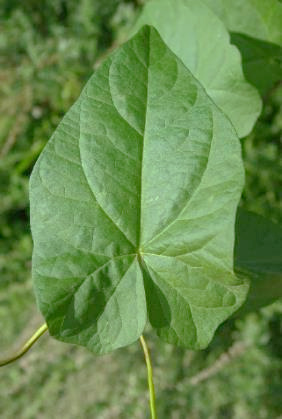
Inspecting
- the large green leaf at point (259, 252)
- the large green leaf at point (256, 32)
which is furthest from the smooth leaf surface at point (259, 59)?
the large green leaf at point (259, 252)

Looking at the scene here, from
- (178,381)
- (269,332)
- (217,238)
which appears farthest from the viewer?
(178,381)

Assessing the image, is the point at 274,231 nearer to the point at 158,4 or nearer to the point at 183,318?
the point at 183,318

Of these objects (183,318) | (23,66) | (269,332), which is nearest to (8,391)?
(269,332)

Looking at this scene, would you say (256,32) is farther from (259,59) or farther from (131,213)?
(131,213)

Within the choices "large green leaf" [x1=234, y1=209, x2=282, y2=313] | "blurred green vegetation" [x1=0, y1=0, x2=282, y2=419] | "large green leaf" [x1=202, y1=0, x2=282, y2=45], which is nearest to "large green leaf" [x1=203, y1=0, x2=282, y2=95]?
"large green leaf" [x1=202, y1=0, x2=282, y2=45]

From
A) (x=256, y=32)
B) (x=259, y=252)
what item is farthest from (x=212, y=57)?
(x=259, y=252)

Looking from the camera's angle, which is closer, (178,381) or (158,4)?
(158,4)

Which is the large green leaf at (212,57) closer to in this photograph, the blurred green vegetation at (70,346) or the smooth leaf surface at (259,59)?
the smooth leaf surface at (259,59)
